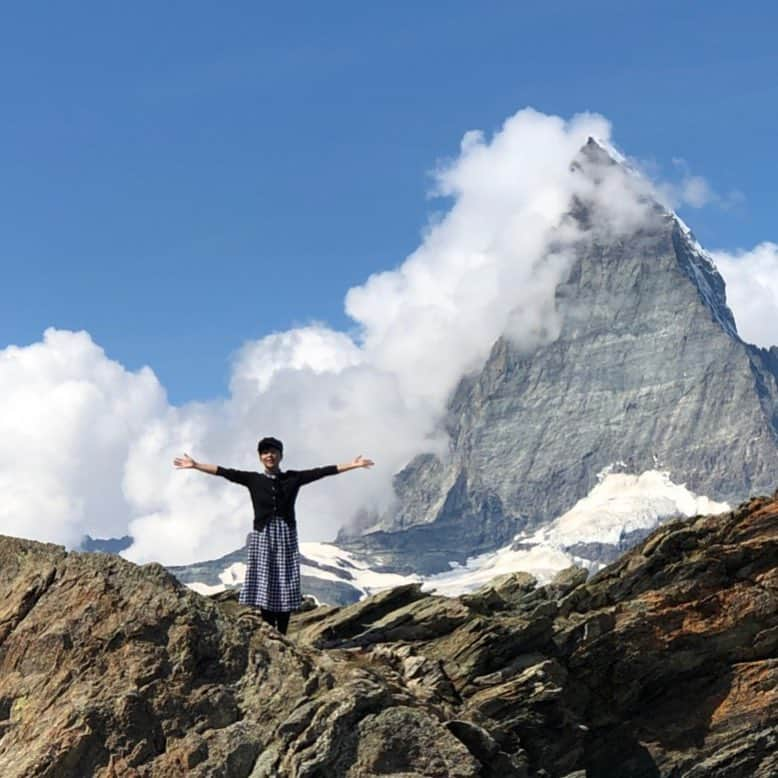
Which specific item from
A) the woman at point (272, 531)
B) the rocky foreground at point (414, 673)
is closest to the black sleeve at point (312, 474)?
the woman at point (272, 531)

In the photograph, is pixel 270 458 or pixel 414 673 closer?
pixel 270 458

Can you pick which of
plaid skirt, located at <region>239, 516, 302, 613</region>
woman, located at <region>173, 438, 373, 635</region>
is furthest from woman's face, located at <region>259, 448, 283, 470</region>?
plaid skirt, located at <region>239, 516, 302, 613</region>

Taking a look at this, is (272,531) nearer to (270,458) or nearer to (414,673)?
(270,458)

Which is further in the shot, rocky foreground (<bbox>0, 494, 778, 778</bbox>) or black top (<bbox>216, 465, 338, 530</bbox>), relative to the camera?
black top (<bbox>216, 465, 338, 530</bbox>)

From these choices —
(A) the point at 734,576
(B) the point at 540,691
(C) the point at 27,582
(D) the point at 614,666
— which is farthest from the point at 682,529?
(C) the point at 27,582

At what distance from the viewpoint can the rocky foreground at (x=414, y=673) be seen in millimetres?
21906

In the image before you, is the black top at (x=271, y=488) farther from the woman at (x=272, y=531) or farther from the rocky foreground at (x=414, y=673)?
the rocky foreground at (x=414, y=673)

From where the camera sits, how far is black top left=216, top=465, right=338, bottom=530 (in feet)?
86.1

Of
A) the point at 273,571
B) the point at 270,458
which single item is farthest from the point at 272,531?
the point at 270,458

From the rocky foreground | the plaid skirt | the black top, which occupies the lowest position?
the rocky foreground

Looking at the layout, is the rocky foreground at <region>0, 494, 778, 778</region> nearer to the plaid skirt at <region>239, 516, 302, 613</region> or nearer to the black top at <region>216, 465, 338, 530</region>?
the plaid skirt at <region>239, 516, 302, 613</region>

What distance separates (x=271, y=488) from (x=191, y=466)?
176cm

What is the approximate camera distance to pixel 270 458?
86.2ft

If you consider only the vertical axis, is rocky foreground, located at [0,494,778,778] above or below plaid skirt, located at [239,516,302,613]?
below
